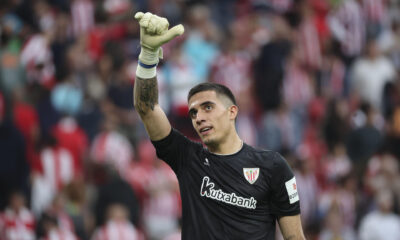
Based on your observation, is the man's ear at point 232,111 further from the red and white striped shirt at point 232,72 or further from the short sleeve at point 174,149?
the red and white striped shirt at point 232,72

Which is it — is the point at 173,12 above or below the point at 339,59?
above

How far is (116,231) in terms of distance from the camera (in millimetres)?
10359

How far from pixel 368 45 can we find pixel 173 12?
11.1 ft

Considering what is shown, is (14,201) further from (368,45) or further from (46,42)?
(368,45)

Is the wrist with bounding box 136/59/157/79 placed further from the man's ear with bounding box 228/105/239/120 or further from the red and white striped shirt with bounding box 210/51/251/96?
the red and white striped shirt with bounding box 210/51/251/96

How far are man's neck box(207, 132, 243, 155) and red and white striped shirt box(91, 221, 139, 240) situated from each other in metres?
4.87

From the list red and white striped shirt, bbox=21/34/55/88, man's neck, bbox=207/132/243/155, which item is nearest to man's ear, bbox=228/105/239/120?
man's neck, bbox=207/132/243/155

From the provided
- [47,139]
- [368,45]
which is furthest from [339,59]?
[47,139]

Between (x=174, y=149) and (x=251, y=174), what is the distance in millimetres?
520

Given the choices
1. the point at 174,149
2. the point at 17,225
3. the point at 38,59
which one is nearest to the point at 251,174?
the point at 174,149

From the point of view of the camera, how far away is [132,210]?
1059cm

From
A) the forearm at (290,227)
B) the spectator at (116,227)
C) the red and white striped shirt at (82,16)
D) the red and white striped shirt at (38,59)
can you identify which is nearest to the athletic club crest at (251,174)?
the forearm at (290,227)

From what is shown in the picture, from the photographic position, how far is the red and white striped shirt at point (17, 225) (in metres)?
10.3

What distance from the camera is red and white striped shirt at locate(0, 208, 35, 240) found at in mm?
10258
